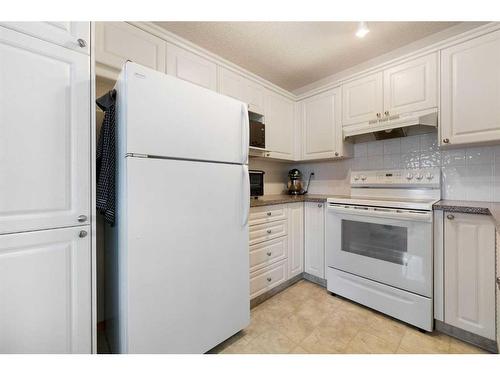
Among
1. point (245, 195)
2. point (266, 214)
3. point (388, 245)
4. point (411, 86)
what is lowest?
point (388, 245)

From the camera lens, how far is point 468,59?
156 centimetres

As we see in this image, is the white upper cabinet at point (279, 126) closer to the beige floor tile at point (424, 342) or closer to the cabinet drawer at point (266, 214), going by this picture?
the cabinet drawer at point (266, 214)

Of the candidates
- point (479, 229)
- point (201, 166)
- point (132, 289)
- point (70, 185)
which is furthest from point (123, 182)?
point (479, 229)

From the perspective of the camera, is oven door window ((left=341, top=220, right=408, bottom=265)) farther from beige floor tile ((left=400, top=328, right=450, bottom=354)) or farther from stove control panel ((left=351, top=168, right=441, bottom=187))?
stove control panel ((left=351, top=168, right=441, bottom=187))

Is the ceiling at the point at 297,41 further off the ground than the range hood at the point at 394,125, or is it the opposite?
the ceiling at the point at 297,41

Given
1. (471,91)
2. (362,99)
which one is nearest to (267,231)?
(362,99)

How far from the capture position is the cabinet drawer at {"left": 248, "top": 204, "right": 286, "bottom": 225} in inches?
71.9

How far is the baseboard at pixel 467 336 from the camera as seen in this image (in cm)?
137

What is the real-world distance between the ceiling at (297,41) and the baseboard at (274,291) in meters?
2.18

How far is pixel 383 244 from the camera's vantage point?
1747mm

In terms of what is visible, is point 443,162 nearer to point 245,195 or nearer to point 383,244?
point 383,244

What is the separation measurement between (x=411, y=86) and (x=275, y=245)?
5.94ft

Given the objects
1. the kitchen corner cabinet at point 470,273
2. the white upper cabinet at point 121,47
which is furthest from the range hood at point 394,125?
the white upper cabinet at point 121,47

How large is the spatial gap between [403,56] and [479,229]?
148 centimetres
